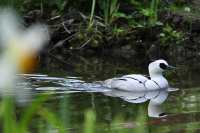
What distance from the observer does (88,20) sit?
14.0 m

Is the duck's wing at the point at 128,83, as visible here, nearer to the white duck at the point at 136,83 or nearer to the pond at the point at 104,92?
the white duck at the point at 136,83

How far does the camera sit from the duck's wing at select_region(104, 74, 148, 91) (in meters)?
A: 10.4

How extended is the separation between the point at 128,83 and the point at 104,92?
556mm

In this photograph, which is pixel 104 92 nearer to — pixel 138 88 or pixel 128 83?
pixel 128 83

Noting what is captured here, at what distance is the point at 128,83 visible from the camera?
10.5 metres

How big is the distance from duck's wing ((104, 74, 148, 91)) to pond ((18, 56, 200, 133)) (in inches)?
10.6

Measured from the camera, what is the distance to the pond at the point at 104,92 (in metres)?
6.84

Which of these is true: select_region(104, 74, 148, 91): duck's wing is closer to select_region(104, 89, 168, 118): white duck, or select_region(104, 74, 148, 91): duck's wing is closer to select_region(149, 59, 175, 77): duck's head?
select_region(104, 89, 168, 118): white duck

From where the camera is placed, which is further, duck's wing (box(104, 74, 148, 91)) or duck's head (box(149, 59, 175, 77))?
duck's head (box(149, 59, 175, 77))

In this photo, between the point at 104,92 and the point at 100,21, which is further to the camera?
the point at 100,21

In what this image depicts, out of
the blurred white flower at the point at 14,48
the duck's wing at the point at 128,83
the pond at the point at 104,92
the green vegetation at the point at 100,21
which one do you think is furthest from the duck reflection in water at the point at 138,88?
the blurred white flower at the point at 14,48

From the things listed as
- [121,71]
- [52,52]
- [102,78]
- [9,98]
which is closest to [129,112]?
[102,78]

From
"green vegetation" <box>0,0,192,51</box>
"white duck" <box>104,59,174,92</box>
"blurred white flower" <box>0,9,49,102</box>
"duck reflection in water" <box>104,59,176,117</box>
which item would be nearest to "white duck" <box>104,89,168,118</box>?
"duck reflection in water" <box>104,59,176,117</box>

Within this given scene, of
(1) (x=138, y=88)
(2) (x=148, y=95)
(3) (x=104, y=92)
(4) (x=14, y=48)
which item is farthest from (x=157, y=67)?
(4) (x=14, y=48)
